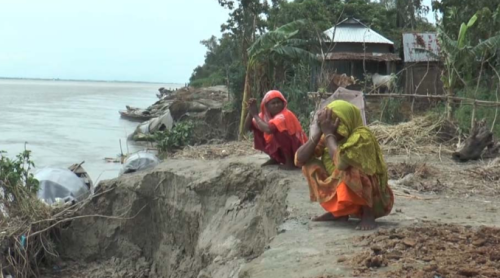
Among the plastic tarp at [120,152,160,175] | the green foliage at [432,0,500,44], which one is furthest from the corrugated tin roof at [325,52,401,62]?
the plastic tarp at [120,152,160,175]

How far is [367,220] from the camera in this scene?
4.64 metres

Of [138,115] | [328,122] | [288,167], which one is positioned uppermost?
[328,122]

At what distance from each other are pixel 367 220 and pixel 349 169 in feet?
1.44

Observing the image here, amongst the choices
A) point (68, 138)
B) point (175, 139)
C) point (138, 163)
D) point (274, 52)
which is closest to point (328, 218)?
point (138, 163)

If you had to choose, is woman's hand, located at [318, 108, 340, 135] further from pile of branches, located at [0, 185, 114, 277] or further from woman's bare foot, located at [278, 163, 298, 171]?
pile of branches, located at [0, 185, 114, 277]

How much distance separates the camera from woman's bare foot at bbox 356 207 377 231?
Result: 4.61 m

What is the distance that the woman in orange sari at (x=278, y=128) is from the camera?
739 cm

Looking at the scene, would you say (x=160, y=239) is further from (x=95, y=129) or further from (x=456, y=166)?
(x=95, y=129)

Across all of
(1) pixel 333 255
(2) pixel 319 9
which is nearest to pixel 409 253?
(1) pixel 333 255

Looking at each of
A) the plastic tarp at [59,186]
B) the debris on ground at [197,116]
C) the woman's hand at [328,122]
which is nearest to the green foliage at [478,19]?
the debris on ground at [197,116]

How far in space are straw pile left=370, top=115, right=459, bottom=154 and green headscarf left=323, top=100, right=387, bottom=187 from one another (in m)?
5.20

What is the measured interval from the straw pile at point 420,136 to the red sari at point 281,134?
2.74 meters

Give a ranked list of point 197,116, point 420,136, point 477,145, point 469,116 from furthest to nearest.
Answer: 1. point 197,116
2. point 469,116
3. point 420,136
4. point 477,145

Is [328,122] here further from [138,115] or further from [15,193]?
[138,115]
